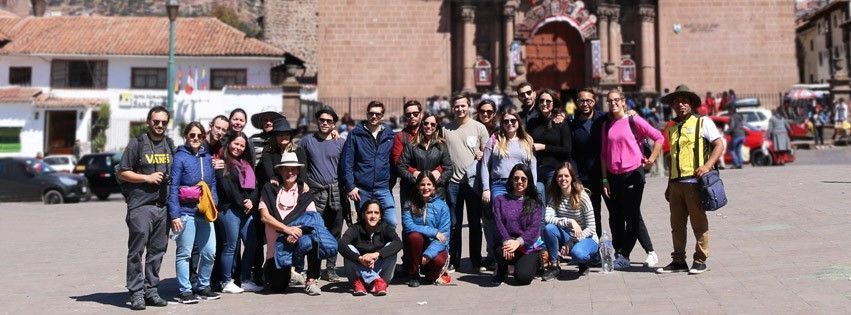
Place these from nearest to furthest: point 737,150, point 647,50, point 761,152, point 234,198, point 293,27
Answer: point 234,198 < point 737,150 < point 761,152 < point 647,50 < point 293,27

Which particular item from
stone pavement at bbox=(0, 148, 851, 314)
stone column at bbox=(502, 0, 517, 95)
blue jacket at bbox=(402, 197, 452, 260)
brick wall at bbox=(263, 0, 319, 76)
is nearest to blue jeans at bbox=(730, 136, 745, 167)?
stone pavement at bbox=(0, 148, 851, 314)

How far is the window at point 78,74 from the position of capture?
34656 mm

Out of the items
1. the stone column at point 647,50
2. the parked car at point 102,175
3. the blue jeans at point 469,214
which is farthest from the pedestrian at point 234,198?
the stone column at point 647,50

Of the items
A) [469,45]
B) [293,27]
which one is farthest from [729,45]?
[293,27]

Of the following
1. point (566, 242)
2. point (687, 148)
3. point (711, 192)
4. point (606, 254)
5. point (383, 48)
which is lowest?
point (606, 254)

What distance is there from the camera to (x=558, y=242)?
26.8ft

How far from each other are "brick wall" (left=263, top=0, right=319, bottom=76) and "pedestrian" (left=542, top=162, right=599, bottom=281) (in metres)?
37.1

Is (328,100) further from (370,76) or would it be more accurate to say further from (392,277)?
(392,277)

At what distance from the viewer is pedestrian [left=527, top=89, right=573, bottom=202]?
8492 millimetres

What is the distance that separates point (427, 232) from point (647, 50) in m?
25.5

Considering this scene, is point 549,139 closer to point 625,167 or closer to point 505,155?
point 505,155

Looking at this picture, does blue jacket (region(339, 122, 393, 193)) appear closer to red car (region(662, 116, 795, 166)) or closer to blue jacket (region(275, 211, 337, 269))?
blue jacket (region(275, 211, 337, 269))

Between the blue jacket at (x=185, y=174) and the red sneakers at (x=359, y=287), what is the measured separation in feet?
5.23

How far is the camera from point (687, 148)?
314 inches
